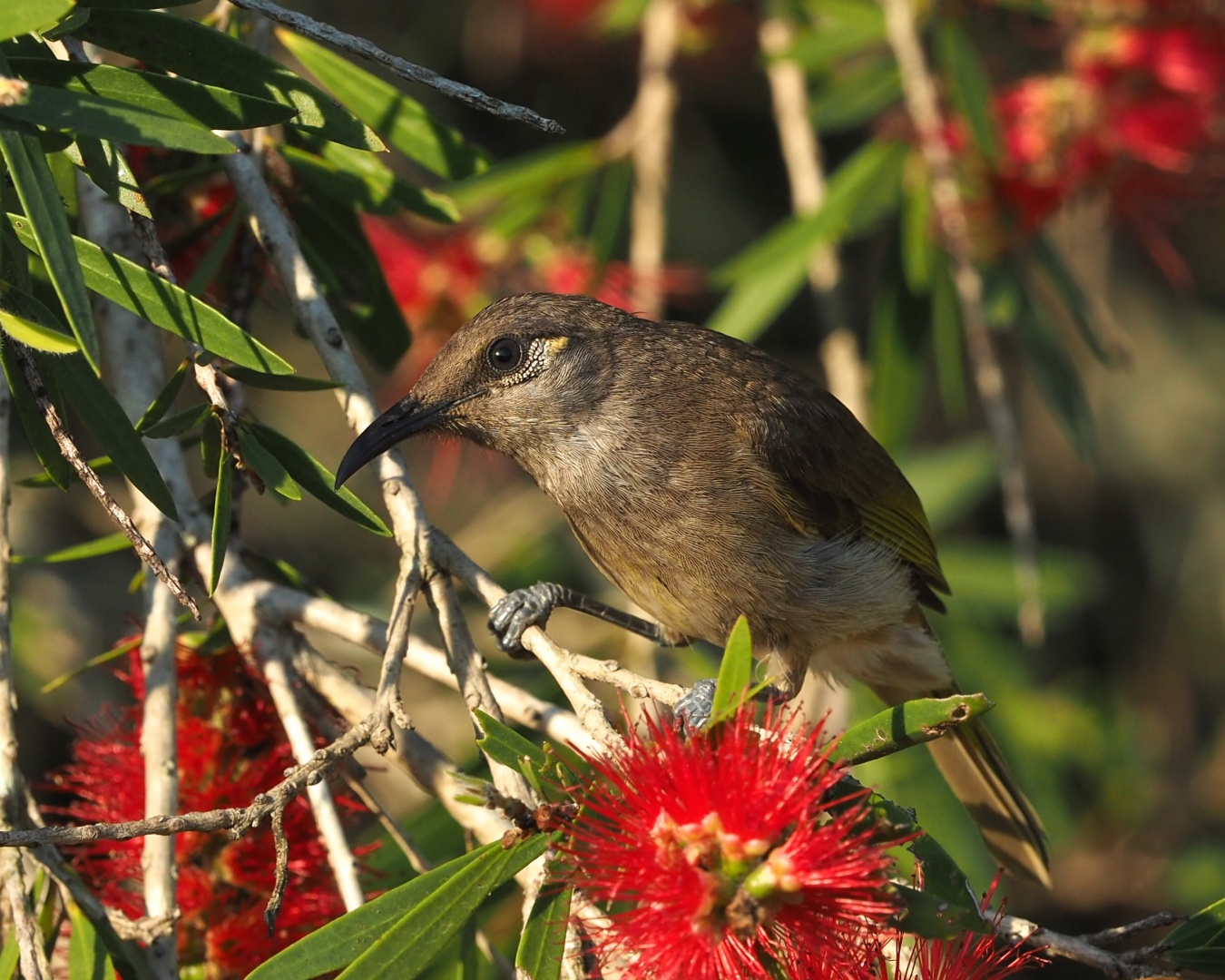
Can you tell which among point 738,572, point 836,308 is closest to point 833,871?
point 738,572

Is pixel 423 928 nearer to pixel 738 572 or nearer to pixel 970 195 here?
pixel 738 572

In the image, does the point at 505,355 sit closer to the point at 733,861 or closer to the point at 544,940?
the point at 544,940

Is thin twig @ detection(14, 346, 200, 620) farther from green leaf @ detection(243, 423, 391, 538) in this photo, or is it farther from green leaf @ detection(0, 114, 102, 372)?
green leaf @ detection(243, 423, 391, 538)

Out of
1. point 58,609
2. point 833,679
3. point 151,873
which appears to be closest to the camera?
point 151,873

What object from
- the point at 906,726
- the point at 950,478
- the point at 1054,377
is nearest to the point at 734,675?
the point at 906,726

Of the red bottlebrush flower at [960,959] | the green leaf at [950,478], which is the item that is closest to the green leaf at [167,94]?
the red bottlebrush flower at [960,959]

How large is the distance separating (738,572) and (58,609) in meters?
3.43

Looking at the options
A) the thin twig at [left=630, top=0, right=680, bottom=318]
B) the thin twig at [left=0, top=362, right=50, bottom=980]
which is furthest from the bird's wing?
the thin twig at [left=0, top=362, right=50, bottom=980]

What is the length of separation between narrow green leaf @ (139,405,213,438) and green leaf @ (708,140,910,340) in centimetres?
285

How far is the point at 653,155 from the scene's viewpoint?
18.0 feet

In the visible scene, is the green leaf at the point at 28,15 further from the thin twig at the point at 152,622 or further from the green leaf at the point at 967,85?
the green leaf at the point at 967,85

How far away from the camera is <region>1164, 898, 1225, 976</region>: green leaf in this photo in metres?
2.27

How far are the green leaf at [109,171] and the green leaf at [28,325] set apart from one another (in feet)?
0.73

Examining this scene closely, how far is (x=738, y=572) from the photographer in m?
3.51
